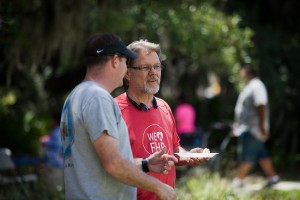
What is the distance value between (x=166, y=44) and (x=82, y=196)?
25.6ft

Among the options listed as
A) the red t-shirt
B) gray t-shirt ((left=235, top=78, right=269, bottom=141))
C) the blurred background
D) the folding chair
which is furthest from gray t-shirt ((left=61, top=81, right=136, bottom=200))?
gray t-shirt ((left=235, top=78, right=269, bottom=141))

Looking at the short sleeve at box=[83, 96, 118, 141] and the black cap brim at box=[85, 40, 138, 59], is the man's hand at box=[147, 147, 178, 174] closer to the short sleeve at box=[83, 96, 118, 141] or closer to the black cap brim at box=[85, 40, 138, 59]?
the short sleeve at box=[83, 96, 118, 141]

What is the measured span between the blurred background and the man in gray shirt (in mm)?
4451

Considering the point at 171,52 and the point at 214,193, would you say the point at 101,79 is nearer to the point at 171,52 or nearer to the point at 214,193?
the point at 214,193

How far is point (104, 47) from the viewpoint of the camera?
387 cm

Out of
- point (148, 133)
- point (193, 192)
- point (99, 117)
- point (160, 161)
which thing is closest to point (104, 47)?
point (99, 117)

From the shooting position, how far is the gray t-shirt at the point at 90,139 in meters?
3.64

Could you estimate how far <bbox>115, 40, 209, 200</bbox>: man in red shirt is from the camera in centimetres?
451

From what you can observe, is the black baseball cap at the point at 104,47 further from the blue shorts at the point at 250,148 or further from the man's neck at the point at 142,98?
the blue shorts at the point at 250,148

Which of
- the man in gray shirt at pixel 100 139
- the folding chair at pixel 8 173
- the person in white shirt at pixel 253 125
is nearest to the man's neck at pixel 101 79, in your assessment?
the man in gray shirt at pixel 100 139

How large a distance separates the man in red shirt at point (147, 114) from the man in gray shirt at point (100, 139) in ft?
1.66

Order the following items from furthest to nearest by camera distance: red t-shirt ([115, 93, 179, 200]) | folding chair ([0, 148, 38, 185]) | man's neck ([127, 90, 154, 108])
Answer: folding chair ([0, 148, 38, 185]) < man's neck ([127, 90, 154, 108]) < red t-shirt ([115, 93, 179, 200])

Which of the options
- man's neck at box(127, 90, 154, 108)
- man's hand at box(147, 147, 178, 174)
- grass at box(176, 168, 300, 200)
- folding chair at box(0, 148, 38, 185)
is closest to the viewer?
man's hand at box(147, 147, 178, 174)

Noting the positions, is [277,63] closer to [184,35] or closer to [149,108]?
[184,35]
